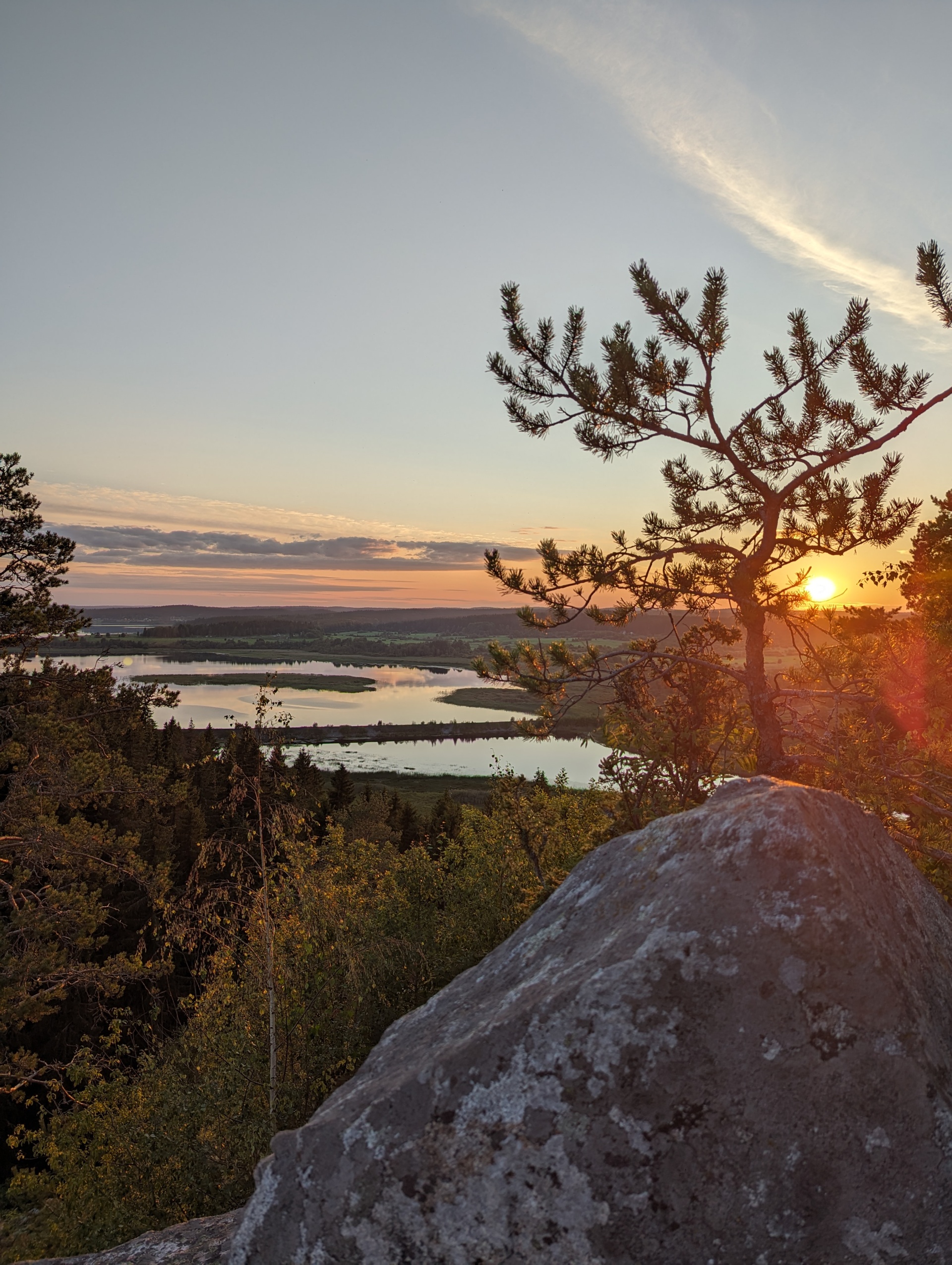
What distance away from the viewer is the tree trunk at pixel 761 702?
7.30 meters

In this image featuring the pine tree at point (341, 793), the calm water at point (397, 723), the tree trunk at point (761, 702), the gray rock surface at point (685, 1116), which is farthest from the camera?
the calm water at point (397, 723)

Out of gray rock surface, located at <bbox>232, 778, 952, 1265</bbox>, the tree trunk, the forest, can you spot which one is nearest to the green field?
the forest

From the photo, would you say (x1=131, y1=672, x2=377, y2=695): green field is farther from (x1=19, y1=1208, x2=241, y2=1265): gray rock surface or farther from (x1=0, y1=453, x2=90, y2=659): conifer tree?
(x1=19, y1=1208, x2=241, y2=1265): gray rock surface

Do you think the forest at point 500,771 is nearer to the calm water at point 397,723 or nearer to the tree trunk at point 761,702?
the tree trunk at point 761,702

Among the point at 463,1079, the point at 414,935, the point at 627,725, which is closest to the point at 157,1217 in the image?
the point at 414,935

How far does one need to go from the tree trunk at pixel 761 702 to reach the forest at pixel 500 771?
0.9 inches

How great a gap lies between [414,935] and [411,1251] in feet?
51.1

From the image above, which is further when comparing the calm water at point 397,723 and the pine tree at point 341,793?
the calm water at point 397,723

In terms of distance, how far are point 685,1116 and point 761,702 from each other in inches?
A: 181

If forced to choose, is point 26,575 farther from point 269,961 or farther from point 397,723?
point 397,723

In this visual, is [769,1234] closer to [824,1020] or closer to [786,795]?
[824,1020]

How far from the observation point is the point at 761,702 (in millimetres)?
7395

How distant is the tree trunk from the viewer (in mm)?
7305

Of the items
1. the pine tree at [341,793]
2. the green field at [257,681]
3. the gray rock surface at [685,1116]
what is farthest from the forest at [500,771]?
the green field at [257,681]
